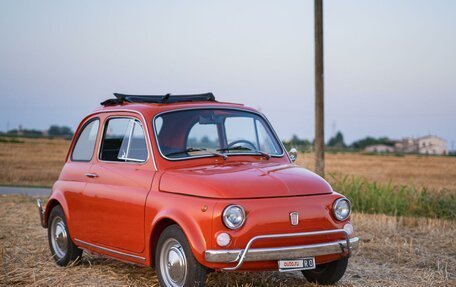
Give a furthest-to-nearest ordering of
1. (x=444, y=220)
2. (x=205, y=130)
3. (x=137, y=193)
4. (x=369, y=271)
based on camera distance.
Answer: (x=444, y=220) → (x=369, y=271) → (x=205, y=130) → (x=137, y=193)

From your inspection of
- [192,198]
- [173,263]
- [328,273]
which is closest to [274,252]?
[192,198]

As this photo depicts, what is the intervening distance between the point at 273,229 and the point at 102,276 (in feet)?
8.30

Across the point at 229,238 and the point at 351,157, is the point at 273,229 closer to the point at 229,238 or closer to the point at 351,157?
the point at 229,238

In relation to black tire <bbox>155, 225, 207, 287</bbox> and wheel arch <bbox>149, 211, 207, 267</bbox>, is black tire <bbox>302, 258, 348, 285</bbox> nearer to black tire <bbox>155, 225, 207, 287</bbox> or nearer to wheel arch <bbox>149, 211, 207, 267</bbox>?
black tire <bbox>155, 225, 207, 287</bbox>

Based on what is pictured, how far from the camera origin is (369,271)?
29.2 feet

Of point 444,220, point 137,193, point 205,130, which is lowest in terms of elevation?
point 444,220

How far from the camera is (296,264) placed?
6.85 metres

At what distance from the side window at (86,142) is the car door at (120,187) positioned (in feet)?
0.77

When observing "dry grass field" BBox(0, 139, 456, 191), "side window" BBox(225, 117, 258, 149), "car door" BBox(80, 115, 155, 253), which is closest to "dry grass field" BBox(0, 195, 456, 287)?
"car door" BBox(80, 115, 155, 253)

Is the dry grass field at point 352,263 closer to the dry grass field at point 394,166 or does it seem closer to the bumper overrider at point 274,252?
the bumper overrider at point 274,252

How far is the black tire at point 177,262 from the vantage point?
22.2ft

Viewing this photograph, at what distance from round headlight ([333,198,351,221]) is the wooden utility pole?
35.8 feet

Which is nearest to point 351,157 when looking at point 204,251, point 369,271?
point 369,271

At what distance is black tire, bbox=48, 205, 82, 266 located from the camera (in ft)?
30.1
